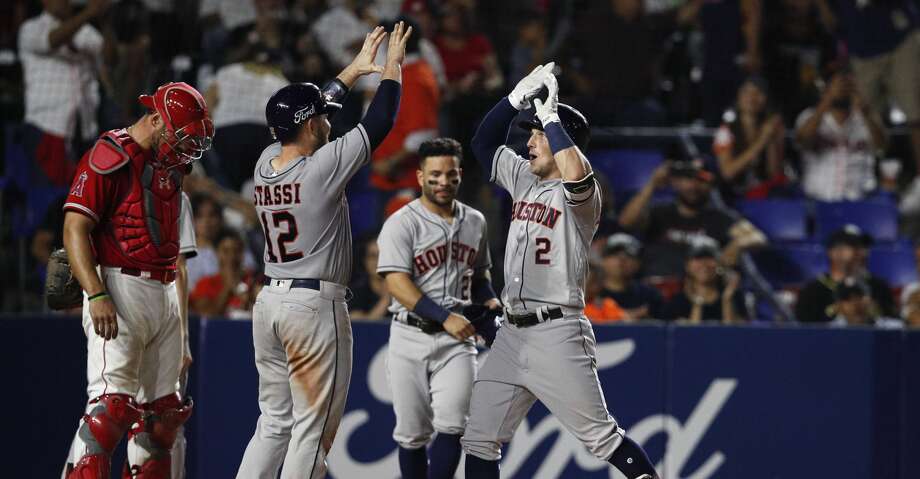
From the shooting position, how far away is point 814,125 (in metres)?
9.77

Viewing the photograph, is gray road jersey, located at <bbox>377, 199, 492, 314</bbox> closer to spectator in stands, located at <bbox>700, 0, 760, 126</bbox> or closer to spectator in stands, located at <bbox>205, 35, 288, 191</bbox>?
spectator in stands, located at <bbox>205, 35, 288, 191</bbox>

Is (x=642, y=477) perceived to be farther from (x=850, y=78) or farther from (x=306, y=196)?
(x=850, y=78)

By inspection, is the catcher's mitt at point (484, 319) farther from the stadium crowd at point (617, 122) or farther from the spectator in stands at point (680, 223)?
the spectator in stands at point (680, 223)

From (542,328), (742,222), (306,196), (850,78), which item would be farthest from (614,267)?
(850,78)

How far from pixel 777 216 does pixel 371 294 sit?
3557 millimetres

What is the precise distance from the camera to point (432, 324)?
583 cm

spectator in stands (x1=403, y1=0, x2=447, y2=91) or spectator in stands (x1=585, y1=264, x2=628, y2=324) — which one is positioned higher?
spectator in stands (x1=403, y1=0, x2=447, y2=91)

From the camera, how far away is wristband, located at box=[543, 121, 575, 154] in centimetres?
488

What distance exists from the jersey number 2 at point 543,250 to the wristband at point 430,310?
65 cm

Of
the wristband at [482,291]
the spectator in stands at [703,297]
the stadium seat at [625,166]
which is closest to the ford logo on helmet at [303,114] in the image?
the wristband at [482,291]

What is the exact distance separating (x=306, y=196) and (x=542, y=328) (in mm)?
1100

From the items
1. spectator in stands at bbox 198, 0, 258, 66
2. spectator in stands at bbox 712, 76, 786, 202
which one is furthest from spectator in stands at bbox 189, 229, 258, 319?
spectator in stands at bbox 712, 76, 786, 202

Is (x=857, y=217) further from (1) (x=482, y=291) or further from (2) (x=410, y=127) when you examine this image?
(1) (x=482, y=291)

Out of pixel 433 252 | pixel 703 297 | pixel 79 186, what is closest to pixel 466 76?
pixel 703 297
